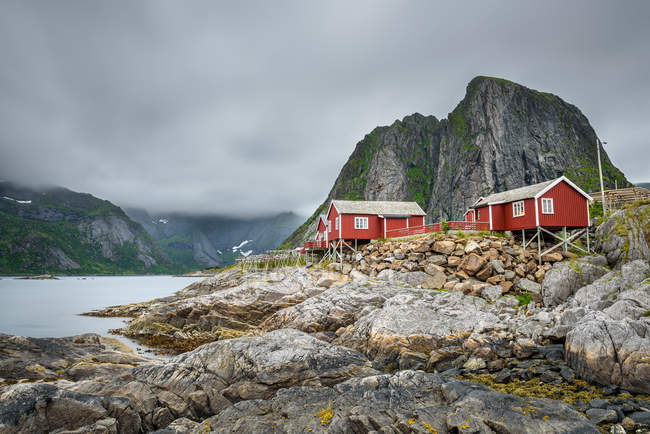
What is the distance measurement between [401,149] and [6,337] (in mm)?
157062

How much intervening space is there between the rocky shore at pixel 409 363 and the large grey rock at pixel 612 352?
0.05 metres

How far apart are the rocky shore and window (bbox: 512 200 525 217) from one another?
3860 millimetres

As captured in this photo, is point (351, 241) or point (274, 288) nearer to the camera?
point (274, 288)

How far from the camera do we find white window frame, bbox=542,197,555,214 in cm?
2875

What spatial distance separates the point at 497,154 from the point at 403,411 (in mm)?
116267

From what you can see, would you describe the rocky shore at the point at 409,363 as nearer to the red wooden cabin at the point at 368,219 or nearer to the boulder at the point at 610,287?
the boulder at the point at 610,287

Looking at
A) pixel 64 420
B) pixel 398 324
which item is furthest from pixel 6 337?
pixel 398 324

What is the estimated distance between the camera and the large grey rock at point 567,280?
869 inches

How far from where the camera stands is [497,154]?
10850 cm

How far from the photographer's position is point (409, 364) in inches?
621

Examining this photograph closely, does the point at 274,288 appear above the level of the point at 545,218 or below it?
below

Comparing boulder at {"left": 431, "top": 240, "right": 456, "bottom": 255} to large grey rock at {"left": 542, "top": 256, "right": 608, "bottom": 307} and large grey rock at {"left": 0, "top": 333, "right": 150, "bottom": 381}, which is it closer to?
large grey rock at {"left": 542, "top": 256, "right": 608, "bottom": 307}

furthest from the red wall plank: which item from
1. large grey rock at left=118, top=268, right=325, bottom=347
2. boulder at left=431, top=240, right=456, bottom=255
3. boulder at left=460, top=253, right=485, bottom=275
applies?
large grey rock at left=118, top=268, right=325, bottom=347

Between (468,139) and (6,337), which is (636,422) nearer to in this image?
(6,337)
